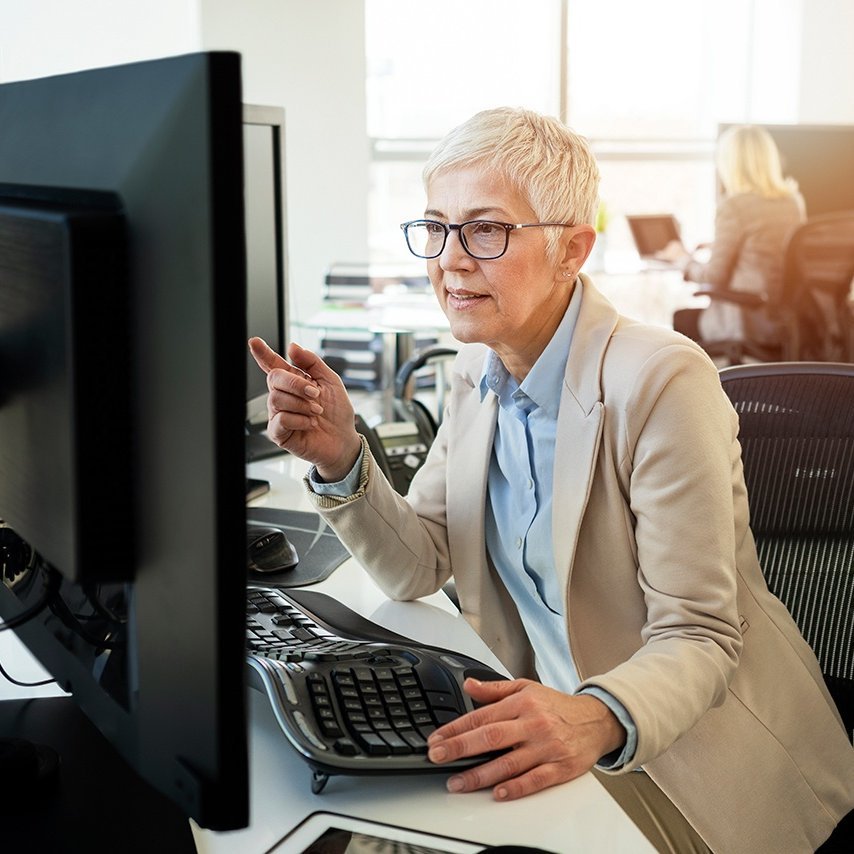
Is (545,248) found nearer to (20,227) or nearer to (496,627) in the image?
(496,627)

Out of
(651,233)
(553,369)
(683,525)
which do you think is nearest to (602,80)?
(651,233)

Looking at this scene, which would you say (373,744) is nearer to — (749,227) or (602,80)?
(749,227)

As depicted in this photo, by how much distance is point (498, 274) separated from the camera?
134 cm

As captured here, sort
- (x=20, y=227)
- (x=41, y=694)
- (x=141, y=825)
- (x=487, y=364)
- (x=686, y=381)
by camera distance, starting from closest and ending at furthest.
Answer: (x=20, y=227) → (x=141, y=825) → (x=41, y=694) → (x=686, y=381) → (x=487, y=364)

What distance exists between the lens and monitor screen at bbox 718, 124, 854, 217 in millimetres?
4617

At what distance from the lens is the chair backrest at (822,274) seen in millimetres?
4582

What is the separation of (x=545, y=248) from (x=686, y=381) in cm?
26

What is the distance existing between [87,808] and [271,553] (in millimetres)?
669

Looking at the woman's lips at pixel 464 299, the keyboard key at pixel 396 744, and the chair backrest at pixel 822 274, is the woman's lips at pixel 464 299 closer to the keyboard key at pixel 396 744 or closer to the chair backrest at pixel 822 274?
the keyboard key at pixel 396 744

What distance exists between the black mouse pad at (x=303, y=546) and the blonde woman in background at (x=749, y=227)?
3387mm

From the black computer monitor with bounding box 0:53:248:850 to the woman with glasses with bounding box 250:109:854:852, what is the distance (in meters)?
0.39

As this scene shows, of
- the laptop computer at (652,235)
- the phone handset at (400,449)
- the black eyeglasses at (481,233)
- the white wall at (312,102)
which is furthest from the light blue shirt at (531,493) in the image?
the laptop computer at (652,235)

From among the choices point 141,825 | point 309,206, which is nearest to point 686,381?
point 141,825

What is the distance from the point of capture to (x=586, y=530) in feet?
4.05
